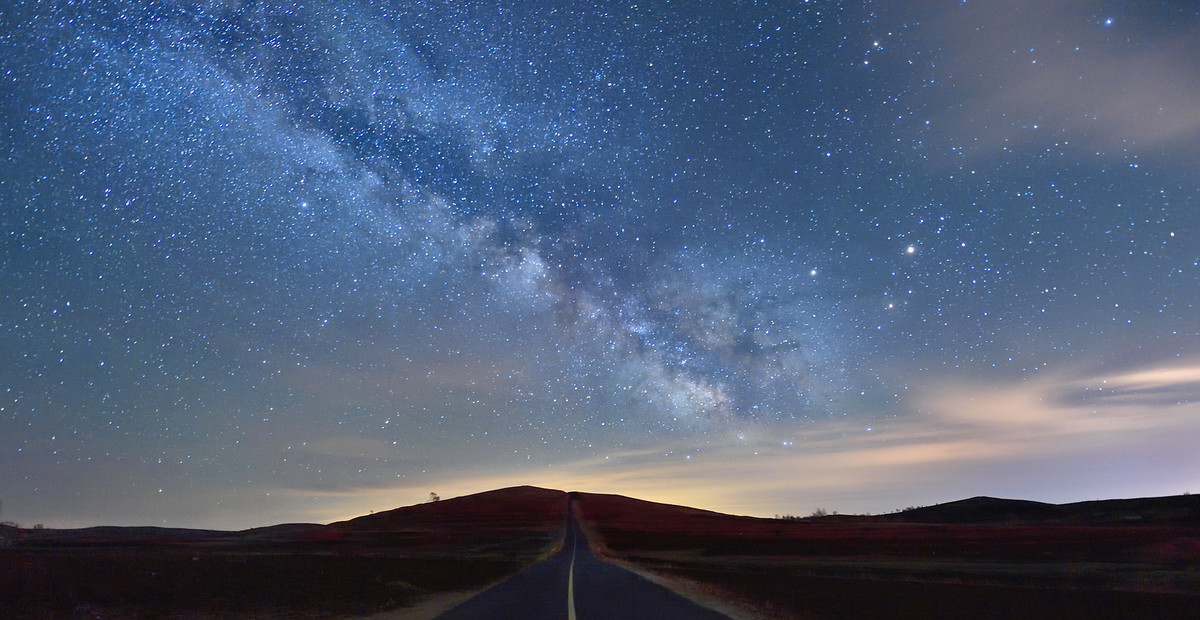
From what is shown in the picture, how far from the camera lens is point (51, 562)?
2211 cm

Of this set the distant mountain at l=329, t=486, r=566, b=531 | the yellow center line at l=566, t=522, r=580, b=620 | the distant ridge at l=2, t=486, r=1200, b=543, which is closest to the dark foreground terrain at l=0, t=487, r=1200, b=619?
the yellow center line at l=566, t=522, r=580, b=620

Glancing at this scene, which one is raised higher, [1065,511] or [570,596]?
[570,596]

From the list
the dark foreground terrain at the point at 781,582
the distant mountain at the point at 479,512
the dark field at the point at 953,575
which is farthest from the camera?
the distant mountain at the point at 479,512

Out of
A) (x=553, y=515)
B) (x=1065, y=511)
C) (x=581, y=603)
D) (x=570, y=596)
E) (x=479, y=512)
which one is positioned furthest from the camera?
(x=479, y=512)

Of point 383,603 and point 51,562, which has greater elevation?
point 51,562

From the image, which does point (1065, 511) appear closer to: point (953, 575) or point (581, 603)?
point (953, 575)

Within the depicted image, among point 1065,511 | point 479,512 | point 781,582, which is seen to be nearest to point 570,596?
point 781,582

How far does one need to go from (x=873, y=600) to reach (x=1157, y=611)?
19.9ft

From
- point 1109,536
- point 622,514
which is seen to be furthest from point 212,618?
point 622,514

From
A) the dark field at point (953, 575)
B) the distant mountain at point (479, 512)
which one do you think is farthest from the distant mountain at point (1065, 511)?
the distant mountain at point (479, 512)

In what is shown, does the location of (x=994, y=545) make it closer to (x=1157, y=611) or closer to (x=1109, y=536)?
(x=1109, y=536)

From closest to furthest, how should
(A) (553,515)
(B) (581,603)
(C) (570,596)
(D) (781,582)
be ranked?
(B) (581,603)
(C) (570,596)
(D) (781,582)
(A) (553,515)

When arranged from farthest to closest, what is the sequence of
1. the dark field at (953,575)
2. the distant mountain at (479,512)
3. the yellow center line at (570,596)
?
the distant mountain at (479,512), the dark field at (953,575), the yellow center line at (570,596)

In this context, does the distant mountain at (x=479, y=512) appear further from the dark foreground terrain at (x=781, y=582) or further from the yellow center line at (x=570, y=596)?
the yellow center line at (x=570, y=596)
